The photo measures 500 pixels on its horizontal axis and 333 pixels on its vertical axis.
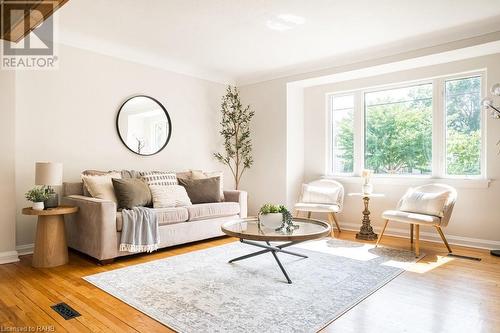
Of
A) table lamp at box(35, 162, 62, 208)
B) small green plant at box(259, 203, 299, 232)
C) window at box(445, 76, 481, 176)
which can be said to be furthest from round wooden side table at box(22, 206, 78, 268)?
window at box(445, 76, 481, 176)

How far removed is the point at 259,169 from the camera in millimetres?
5941

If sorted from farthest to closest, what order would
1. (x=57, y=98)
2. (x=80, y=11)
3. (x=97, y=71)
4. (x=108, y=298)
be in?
(x=97, y=71) → (x=57, y=98) → (x=80, y=11) → (x=108, y=298)

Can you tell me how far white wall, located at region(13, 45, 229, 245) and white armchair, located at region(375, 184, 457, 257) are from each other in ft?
10.5

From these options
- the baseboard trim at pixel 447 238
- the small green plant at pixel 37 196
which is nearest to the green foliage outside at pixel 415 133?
the baseboard trim at pixel 447 238

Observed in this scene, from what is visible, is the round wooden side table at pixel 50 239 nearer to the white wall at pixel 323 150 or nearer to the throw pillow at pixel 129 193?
the throw pillow at pixel 129 193

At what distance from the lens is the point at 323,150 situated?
5672 mm

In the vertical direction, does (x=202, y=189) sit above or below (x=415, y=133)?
below

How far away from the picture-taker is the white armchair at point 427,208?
373cm

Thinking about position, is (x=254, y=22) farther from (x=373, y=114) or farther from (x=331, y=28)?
(x=373, y=114)

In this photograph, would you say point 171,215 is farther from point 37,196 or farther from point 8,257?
point 8,257

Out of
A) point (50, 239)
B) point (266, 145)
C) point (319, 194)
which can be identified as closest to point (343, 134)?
point (319, 194)

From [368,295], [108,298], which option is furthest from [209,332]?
[368,295]

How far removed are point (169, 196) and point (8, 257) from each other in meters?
1.75

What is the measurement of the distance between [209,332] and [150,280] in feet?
3.56
